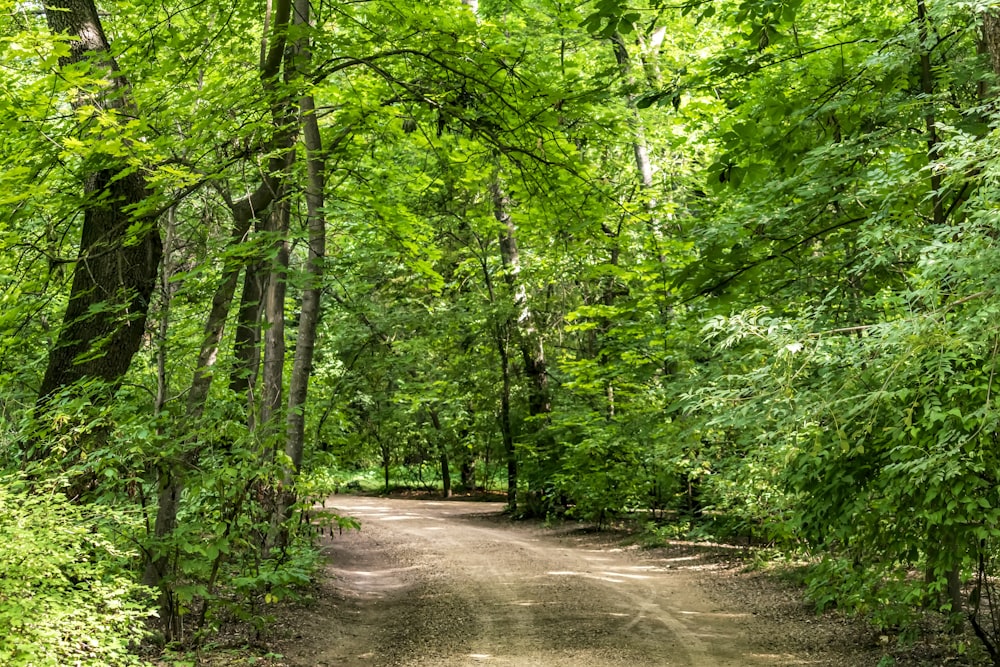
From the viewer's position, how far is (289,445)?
9.32 m

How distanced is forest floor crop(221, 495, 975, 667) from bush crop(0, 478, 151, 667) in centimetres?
312

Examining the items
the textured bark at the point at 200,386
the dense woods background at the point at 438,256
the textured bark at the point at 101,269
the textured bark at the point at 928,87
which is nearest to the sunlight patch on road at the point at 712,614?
the dense woods background at the point at 438,256

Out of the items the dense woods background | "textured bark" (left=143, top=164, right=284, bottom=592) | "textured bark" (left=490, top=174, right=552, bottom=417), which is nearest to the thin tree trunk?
the dense woods background

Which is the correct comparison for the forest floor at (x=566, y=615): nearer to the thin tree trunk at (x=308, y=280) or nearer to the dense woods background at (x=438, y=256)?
the dense woods background at (x=438, y=256)

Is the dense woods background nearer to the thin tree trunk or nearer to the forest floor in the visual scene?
the thin tree trunk

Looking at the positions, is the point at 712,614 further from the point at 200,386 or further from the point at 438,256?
the point at 200,386

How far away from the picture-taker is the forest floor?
25.1ft

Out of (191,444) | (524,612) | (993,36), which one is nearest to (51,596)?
(191,444)

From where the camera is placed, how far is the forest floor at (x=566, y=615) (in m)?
7.64

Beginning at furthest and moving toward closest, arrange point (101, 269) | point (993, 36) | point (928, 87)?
point (101, 269), point (928, 87), point (993, 36)

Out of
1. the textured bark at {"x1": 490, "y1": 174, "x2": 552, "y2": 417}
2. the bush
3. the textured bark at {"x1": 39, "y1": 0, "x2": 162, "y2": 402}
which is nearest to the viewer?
the bush

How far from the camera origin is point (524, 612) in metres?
9.52

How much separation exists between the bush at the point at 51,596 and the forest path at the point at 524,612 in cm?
324

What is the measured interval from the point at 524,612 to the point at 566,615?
56 centimetres
